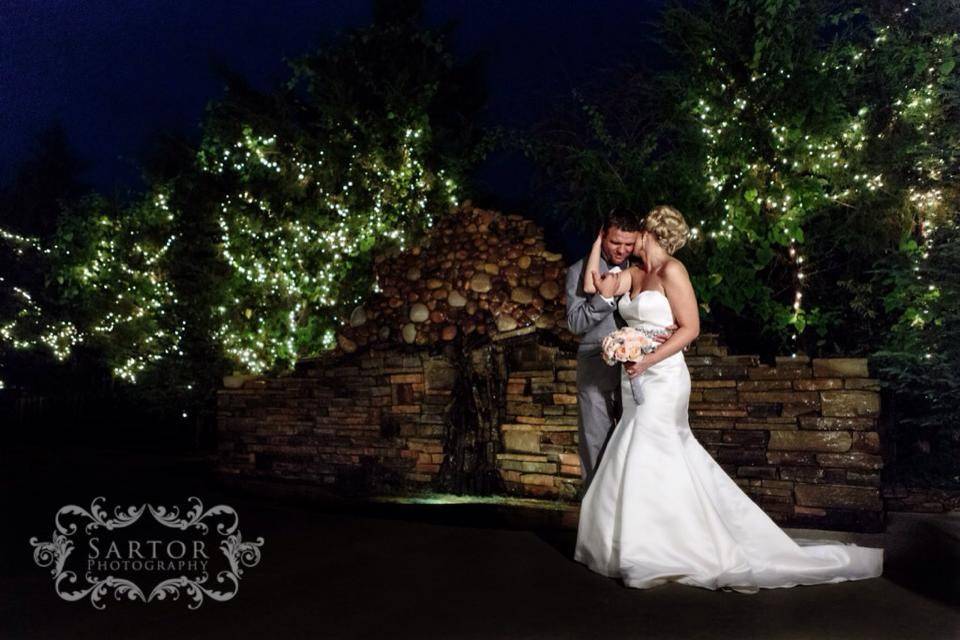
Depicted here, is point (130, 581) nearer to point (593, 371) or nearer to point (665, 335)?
point (593, 371)

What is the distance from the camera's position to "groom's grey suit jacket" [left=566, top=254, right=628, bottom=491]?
18.1ft

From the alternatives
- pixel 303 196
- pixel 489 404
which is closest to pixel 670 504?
pixel 489 404

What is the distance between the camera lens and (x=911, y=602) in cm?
425

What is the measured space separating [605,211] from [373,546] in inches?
193

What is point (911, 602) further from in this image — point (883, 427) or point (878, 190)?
point (878, 190)

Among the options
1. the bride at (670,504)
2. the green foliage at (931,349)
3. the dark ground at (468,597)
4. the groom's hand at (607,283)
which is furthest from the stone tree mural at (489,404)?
the groom's hand at (607,283)

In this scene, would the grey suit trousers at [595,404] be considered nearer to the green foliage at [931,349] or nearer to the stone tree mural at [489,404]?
the stone tree mural at [489,404]

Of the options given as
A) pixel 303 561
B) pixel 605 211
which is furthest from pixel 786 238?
pixel 303 561

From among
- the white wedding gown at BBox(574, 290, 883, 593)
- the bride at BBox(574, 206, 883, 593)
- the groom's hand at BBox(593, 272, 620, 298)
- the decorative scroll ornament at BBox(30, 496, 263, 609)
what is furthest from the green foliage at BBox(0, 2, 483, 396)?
the white wedding gown at BBox(574, 290, 883, 593)

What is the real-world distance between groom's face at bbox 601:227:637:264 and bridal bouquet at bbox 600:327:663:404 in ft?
1.92

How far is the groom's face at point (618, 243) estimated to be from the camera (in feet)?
17.5

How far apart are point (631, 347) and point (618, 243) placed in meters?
0.78

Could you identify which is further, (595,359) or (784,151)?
(784,151)

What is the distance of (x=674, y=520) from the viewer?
462 centimetres
